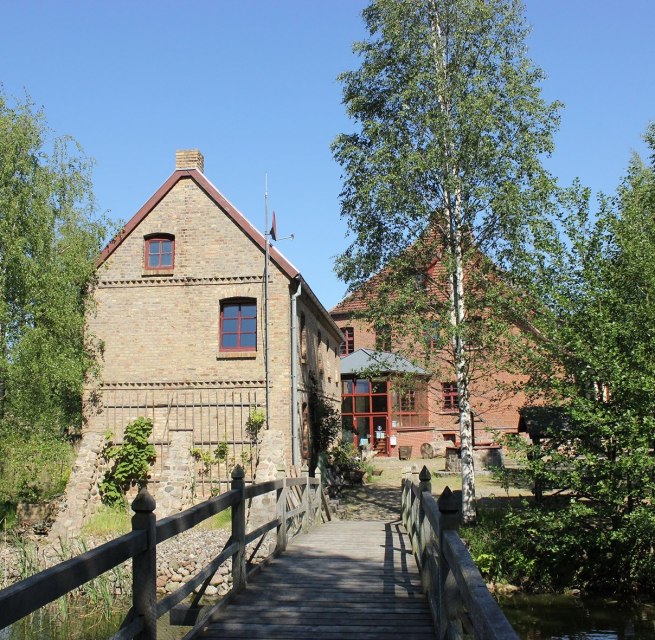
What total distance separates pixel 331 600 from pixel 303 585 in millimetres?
702

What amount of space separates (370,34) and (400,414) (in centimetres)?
1996

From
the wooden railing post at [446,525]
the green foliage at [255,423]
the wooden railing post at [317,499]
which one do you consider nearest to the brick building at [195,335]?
the green foliage at [255,423]

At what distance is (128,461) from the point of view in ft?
56.5

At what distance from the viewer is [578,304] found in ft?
41.5

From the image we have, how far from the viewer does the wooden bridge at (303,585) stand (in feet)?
10.2

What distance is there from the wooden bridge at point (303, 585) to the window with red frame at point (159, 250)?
9959mm

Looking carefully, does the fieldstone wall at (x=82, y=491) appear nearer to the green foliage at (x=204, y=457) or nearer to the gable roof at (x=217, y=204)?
the green foliage at (x=204, y=457)

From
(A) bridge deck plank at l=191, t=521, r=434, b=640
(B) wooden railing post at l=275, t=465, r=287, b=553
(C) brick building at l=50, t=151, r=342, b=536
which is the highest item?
(C) brick building at l=50, t=151, r=342, b=536

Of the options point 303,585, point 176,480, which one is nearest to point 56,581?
point 303,585

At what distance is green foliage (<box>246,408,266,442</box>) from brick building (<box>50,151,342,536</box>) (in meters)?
0.18

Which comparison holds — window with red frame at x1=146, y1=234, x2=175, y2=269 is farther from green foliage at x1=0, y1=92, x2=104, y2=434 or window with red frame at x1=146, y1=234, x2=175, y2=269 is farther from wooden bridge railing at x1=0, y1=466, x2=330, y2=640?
wooden bridge railing at x1=0, y1=466, x2=330, y2=640

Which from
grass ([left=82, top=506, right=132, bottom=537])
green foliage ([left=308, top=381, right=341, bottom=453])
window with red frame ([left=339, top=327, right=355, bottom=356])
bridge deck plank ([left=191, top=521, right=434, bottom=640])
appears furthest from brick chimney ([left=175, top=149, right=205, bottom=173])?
window with red frame ([left=339, top=327, right=355, bottom=356])

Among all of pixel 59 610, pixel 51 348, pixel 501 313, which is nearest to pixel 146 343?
pixel 51 348

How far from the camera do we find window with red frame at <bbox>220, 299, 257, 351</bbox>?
18.2 metres
